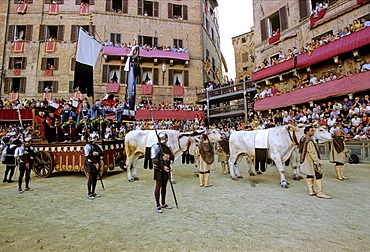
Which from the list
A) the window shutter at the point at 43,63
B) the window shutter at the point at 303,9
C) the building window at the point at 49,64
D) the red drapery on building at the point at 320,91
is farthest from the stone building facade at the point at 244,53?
the window shutter at the point at 43,63

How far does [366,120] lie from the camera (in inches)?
480

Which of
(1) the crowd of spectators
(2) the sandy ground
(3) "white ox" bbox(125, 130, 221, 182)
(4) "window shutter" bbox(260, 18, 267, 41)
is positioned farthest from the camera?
(4) "window shutter" bbox(260, 18, 267, 41)

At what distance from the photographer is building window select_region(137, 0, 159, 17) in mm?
30203

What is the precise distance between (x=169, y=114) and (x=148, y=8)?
1817cm

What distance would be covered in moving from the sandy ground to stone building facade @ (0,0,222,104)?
76.3 feet

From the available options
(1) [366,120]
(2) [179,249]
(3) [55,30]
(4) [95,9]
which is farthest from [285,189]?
(3) [55,30]

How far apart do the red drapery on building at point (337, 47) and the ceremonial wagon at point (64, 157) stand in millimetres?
17443

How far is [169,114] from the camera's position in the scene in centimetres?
2514

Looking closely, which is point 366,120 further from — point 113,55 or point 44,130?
point 113,55

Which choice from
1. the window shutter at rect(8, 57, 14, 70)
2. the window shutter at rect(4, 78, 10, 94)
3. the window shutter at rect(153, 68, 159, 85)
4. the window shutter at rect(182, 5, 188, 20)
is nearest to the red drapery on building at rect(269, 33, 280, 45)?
the window shutter at rect(182, 5, 188, 20)

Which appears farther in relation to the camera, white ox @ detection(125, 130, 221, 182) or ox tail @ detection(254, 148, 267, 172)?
white ox @ detection(125, 130, 221, 182)

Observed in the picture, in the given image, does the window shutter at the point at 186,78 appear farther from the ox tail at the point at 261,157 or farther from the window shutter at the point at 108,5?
the ox tail at the point at 261,157

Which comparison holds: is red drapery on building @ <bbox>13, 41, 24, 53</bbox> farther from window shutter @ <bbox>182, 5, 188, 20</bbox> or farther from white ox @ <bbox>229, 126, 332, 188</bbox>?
white ox @ <bbox>229, 126, 332, 188</bbox>

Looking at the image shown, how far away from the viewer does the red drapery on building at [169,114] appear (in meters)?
24.4
